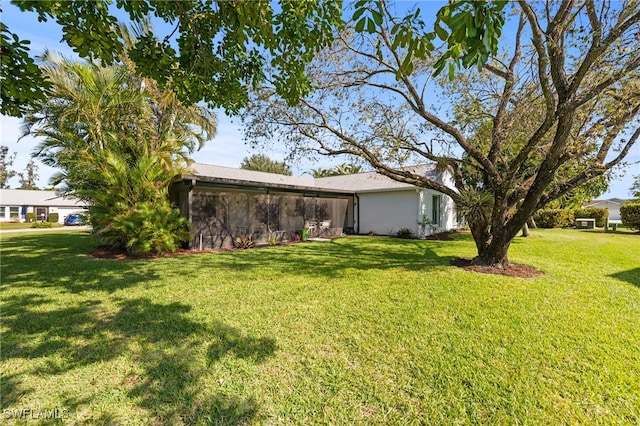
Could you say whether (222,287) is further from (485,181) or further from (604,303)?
(485,181)

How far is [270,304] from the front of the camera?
4875 mm

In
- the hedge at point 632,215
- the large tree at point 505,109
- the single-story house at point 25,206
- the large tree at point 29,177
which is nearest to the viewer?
the large tree at point 505,109

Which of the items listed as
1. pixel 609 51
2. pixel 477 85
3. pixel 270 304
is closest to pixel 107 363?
pixel 270 304

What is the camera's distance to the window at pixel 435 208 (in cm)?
1648

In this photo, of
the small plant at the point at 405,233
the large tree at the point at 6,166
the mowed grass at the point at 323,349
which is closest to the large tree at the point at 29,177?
the large tree at the point at 6,166

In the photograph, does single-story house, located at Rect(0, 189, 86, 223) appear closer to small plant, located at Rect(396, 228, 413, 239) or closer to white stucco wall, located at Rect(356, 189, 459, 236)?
white stucco wall, located at Rect(356, 189, 459, 236)

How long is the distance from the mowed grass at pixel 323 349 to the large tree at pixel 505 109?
7.77 feet

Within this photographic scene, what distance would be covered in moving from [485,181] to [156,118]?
1219cm

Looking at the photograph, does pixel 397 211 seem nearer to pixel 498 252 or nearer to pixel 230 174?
pixel 498 252

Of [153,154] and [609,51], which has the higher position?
[609,51]

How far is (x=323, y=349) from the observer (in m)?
3.41

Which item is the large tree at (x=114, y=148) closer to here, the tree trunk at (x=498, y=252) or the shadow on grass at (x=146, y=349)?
the shadow on grass at (x=146, y=349)

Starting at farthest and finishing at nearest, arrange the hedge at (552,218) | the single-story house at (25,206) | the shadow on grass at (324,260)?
1. the single-story house at (25,206)
2. the hedge at (552,218)
3. the shadow on grass at (324,260)

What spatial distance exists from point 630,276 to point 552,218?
17.5m
